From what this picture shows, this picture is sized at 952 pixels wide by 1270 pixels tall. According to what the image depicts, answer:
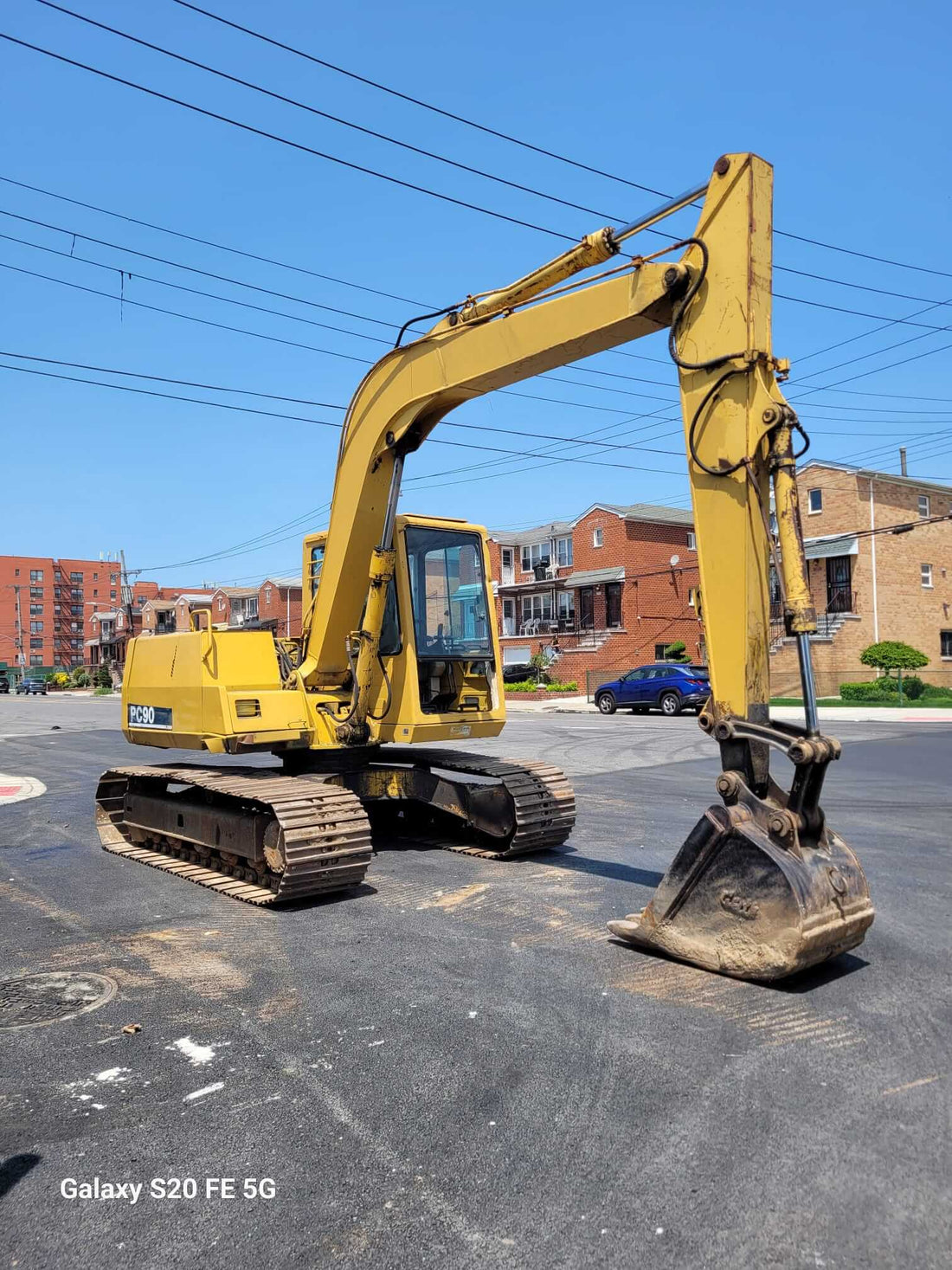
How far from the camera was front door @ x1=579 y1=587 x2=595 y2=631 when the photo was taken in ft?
167

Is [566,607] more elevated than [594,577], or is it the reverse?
[594,577]

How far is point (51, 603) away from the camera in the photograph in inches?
6029

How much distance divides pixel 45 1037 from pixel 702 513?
14.9 feet

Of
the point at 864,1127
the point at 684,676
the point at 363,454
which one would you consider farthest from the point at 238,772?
the point at 684,676

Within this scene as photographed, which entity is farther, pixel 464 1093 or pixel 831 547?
pixel 831 547

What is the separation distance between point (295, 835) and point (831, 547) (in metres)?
40.2

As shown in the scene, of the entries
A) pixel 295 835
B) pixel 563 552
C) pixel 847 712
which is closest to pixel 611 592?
pixel 563 552

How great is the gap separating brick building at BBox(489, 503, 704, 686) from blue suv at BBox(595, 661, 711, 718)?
10625mm

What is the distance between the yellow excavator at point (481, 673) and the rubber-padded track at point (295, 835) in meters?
0.02

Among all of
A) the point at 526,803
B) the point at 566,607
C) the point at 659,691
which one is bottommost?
the point at 659,691

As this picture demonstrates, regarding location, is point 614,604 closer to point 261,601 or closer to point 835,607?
point 835,607

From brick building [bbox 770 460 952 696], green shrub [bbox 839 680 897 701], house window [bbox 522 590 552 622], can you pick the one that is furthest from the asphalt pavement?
house window [bbox 522 590 552 622]

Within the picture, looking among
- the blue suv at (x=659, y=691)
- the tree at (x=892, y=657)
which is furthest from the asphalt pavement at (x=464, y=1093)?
the tree at (x=892, y=657)

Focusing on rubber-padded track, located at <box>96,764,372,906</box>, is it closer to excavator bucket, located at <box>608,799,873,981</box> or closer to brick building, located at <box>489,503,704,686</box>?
excavator bucket, located at <box>608,799,873,981</box>
